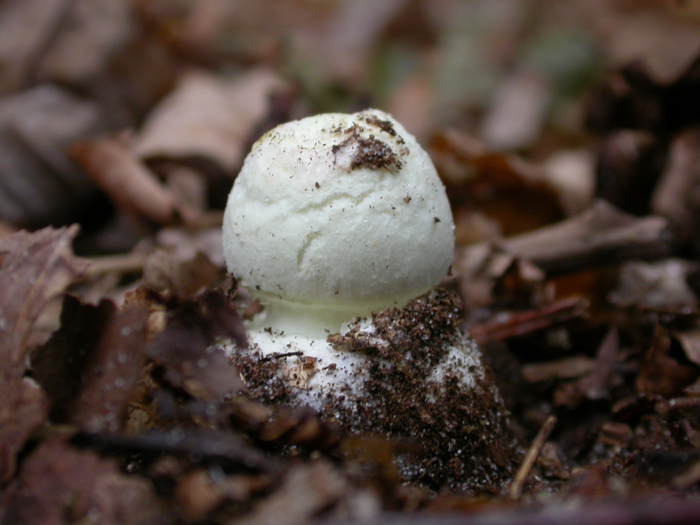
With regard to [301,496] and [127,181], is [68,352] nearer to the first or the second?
[301,496]

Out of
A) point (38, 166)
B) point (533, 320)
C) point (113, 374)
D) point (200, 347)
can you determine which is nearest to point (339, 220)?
point (200, 347)

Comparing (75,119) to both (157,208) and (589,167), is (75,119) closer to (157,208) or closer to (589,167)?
(157,208)

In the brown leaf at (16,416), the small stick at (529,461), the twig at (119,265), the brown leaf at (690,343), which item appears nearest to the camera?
the brown leaf at (16,416)

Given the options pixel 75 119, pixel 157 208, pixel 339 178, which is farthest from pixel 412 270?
pixel 75 119

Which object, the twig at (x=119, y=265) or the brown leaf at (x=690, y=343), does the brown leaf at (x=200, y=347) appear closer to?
the brown leaf at (x=690, y=343)

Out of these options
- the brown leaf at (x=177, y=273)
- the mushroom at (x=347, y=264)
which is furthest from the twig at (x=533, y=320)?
the brown leaf at (x=177, y=273)

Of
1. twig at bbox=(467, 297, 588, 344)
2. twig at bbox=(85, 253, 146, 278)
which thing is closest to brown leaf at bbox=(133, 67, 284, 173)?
twig at bbox=(85, 253, 146, 278)

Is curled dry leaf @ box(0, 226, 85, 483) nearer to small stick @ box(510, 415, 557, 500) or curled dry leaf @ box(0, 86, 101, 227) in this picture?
small stick @ box(510, 415, 557, 500)
